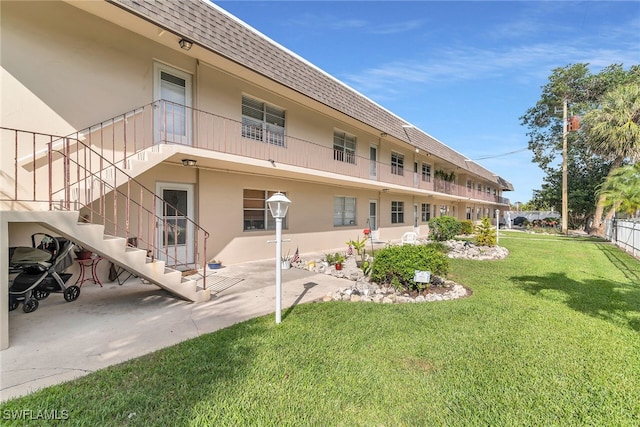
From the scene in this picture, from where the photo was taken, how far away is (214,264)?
883cm

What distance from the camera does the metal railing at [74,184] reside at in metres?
5.27

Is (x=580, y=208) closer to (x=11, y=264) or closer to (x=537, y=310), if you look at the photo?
(x=537, y=310)

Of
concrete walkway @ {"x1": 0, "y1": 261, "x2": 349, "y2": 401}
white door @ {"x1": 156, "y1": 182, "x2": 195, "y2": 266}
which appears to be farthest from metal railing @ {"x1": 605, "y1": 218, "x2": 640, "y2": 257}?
white door @ {"x1": 156, "y1": 182, "x2": 195, "y2": 266}

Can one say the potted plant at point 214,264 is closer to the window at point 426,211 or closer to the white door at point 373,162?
the white door at point 373,162

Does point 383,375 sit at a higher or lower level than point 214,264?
lower

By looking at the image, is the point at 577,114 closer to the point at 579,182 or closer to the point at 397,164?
the point at 579,182

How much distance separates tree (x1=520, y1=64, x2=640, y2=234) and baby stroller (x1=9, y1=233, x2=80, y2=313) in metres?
33.7

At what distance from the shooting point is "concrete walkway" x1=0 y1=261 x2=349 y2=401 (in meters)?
3.28

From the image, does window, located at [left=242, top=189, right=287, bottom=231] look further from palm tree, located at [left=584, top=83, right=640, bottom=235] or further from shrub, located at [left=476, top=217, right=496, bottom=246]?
palm tree, located at [left=584, top=83, right=640, bottom=235]

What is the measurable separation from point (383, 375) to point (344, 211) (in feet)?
39.2

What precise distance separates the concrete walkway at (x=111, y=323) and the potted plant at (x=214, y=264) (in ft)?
4.54

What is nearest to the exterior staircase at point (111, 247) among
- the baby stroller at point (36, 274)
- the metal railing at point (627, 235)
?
the baby stroller at point (36, 274)

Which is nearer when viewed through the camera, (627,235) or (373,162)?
(627,235)

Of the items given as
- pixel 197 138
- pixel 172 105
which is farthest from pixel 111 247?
pixel 172 105
